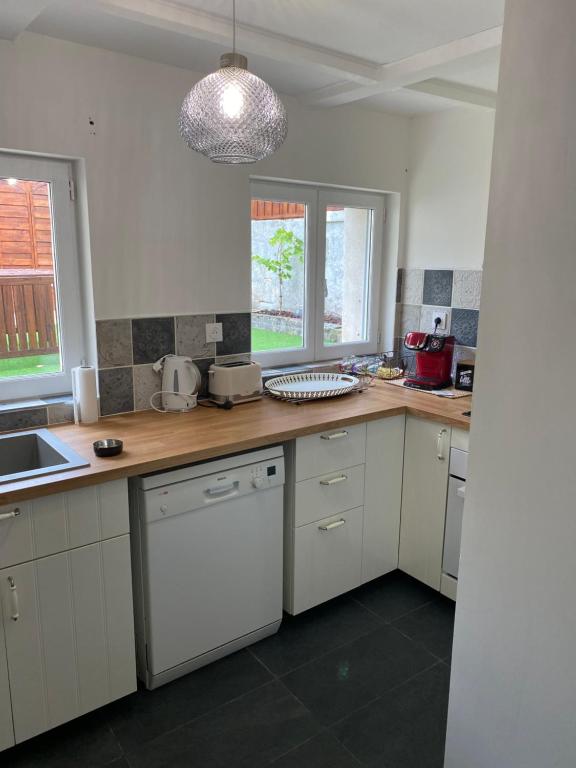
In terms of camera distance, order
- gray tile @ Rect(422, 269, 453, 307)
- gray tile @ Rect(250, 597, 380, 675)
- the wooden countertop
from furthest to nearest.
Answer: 1. gray tile @ Rect(422, 269, 453, 307)
2. gray tile @ Rect(250, 597, 380, 675)
3. the wooden countertop

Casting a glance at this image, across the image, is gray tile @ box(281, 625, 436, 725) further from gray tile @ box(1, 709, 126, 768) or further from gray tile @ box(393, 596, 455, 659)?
gray tile @ box(1, 709, 126, 768)

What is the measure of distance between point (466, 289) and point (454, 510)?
46.7 inches

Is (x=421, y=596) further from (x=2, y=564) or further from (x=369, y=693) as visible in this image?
(x=2, y=564)

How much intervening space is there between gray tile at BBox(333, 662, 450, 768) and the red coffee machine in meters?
1.33

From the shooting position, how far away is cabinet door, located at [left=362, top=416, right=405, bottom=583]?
8.20ft

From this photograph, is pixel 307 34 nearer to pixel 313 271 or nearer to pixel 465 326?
pixel 313 271

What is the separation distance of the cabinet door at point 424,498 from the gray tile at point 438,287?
863mm

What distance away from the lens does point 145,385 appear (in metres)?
2.43

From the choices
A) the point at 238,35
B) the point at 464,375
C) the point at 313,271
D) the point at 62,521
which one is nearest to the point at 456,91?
the point at 313,271

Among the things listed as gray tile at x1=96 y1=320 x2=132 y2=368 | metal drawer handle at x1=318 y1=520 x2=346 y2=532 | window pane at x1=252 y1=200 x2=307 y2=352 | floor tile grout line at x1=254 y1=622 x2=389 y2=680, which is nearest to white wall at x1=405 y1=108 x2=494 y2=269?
window pane at x1=252 y1=200 x2=307 y2=352

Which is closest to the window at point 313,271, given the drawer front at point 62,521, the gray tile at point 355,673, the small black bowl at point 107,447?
the small black bowl at point 107,447

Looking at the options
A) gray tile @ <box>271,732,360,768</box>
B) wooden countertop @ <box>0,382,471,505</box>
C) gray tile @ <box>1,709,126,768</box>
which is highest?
wooden countertop @ <box>0,382,471,505</box>

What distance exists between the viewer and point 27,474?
167 centimetres

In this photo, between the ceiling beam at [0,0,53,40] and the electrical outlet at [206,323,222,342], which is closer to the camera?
the ceiling beam at [0,0,53,40]
